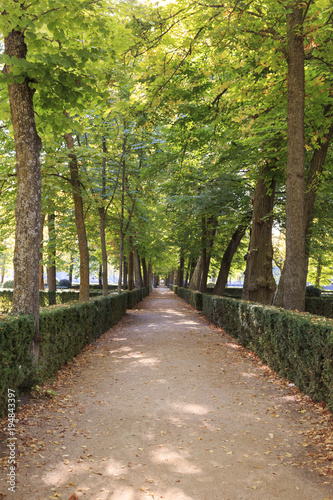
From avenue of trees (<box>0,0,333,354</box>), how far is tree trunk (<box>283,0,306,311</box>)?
2 cm

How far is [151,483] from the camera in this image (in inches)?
127

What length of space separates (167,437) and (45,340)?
281 cm

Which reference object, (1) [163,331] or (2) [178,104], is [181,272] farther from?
(2) [178,104]

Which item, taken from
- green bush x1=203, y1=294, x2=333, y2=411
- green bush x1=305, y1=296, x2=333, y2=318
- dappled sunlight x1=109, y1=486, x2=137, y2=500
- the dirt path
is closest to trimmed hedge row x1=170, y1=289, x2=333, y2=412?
green bush x1=203, y1=294, x2=333, y2=411

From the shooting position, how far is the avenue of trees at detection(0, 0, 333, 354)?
18.0 ft

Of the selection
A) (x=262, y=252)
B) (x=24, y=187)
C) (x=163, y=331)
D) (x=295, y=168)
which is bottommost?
(x=163, y=331)

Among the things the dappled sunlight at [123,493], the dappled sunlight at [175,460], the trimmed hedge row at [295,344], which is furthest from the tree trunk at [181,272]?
the dappled sunlight at [123,493]

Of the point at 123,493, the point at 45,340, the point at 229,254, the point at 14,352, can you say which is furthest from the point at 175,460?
the point at 229,254

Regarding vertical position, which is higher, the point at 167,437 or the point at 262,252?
the point at 262,252

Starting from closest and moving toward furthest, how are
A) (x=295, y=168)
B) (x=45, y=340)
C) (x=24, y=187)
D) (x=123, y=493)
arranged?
(x=123, y=493) → (x=24, y=187) → (x=45, y=340) → (x=295, y=168)

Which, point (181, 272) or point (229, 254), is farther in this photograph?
point (181, 272)

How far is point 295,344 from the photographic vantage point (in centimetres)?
585

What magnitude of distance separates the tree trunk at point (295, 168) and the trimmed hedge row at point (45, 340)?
4.49 meters

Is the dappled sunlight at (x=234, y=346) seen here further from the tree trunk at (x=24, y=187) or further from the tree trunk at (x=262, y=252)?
the tree trunk at (x=24, y=187)
